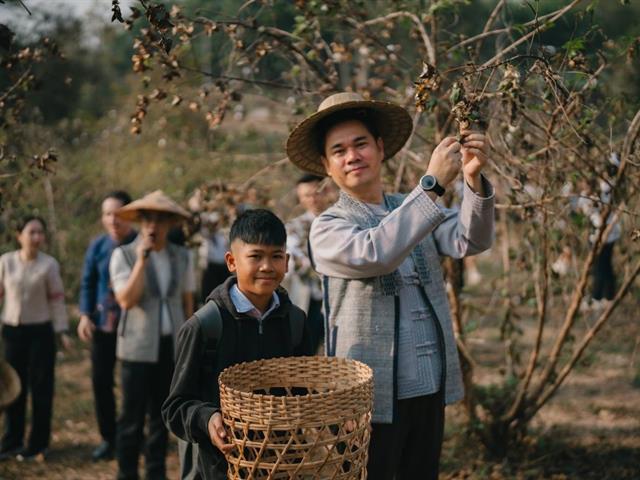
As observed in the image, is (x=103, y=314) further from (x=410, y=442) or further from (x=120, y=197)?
(x=410, y=442)

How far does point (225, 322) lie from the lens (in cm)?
266

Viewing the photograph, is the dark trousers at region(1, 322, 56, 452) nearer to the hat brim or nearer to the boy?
the hat brim

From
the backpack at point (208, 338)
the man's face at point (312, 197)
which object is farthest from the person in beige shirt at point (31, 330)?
the backpack at point (208, 338)

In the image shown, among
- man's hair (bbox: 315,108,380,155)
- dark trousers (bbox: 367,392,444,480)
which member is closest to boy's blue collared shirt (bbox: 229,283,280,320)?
dark trousers (bbox: 367,392,444,480)

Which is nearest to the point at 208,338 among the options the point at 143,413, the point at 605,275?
the point at 143,413

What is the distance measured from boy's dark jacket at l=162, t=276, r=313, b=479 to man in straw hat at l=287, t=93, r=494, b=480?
Answer: 242 mm

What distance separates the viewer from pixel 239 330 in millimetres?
2684

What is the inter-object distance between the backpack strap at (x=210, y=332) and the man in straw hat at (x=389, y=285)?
445mm

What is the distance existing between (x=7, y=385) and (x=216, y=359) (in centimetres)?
251

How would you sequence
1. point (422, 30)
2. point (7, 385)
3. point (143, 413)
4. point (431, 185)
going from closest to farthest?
point (431, 185)
point (422, 30)
point (7, 385)
point (143, 413)

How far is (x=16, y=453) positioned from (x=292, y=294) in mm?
2279

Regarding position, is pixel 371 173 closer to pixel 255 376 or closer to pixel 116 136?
pixel 255 376

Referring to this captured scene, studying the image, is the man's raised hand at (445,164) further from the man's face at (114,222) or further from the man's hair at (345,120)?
the man's face at (114,222)

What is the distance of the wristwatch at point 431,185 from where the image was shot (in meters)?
2.60
